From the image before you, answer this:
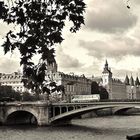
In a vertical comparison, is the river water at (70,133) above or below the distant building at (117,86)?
below

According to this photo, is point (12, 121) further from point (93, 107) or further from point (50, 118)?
point (93, 107)

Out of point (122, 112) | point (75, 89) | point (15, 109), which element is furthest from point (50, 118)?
point (75, 89)

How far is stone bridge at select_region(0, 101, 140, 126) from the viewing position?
50.8m

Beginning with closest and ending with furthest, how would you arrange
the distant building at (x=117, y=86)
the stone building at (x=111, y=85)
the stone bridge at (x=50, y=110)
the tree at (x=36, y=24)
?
the tree at (x=36, y=24), the stone bridge at (x=50, y=110), the stone building at (x=111, y=85), the distant building at (x=117, y=86)

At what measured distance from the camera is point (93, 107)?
50.8 metres

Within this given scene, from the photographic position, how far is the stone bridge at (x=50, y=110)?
167 ft

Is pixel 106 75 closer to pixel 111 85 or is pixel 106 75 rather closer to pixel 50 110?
pixel 111 85

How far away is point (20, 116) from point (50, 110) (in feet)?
25.6

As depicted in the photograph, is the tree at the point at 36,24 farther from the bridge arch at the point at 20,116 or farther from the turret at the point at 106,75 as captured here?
the turret at the point at 106,75

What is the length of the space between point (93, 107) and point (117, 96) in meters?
110

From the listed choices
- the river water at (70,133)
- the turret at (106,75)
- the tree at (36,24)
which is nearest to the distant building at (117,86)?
the turret at (106,75)

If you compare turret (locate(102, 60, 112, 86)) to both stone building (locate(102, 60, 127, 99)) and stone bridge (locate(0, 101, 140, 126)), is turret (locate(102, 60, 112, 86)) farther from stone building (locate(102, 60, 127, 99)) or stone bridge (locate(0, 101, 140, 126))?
stone bridge (locate(0, 101, 140, 126))

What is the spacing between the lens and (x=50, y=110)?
2125 inches

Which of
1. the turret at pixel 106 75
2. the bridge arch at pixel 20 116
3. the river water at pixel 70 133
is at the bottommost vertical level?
the river water at pixel 70 133
